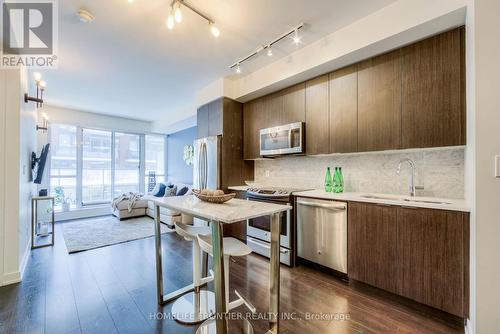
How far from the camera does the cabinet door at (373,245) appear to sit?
1967mm

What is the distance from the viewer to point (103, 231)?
429 centimetres

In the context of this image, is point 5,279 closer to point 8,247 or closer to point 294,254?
point 8,247

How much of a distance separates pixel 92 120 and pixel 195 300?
19.2 ft

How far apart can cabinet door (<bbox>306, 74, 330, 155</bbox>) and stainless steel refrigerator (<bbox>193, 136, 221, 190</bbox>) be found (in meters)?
1.53

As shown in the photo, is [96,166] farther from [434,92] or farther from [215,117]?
[434,92]

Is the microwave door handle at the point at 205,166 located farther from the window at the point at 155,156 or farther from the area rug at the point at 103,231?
the window at the point at 155,156

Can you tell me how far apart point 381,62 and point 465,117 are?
3.05 ft

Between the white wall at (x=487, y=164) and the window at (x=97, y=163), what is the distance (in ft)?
23.5

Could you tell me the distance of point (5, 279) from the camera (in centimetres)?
228

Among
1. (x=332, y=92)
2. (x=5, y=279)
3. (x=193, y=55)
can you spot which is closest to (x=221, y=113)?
(x=193, y=55)

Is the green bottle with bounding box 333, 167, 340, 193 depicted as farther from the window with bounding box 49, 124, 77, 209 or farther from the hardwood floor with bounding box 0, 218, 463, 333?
the window with bounding box 49, 124, 77, 209

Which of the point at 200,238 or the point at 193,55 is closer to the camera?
the point at 200,238

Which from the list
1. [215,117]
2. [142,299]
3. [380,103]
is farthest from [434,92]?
[142,299]

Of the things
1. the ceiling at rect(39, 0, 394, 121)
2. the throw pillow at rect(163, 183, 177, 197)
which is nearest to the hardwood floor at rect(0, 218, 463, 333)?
the throw pillow at rect(163, 183, 177, 197)
